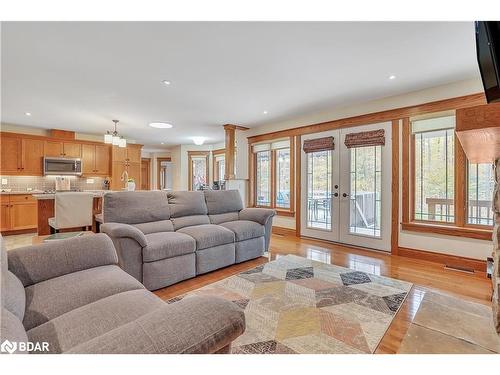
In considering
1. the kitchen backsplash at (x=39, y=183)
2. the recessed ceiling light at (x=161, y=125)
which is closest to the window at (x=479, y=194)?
the recessed ceiling light at (x=161, y=125)

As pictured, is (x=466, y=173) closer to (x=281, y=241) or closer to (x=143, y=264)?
(x=281, y=241)

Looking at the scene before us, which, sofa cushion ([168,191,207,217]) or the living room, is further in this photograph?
sofa cushion ([168,191,207,217])

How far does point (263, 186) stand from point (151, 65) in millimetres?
3498

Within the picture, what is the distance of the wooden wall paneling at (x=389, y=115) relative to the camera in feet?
9.94

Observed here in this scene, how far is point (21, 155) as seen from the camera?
5195 mm

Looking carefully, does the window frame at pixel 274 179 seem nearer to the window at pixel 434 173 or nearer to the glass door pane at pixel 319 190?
the glass door pane at pixel 319 190

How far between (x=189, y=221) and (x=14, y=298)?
7.38ft

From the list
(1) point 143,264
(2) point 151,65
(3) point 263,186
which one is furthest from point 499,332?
(3) point 263,186

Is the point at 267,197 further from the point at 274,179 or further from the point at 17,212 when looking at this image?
the point at 17,212

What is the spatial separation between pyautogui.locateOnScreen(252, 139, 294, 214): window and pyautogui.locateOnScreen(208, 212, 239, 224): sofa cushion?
1626 millimetres

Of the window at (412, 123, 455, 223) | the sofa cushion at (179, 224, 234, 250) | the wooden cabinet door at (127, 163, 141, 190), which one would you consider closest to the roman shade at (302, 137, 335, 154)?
the window at (412, 123, 455, 223)

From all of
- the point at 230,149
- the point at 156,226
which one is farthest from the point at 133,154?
the point at 156,226

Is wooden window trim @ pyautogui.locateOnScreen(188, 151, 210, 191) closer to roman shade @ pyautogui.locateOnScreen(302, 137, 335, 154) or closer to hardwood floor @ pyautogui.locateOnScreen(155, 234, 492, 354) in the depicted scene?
roman shade @ pyautogui.locateOnScreen(302, 137, 335, 154)

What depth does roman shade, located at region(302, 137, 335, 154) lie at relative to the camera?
434 centimetres
